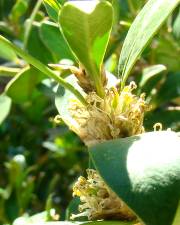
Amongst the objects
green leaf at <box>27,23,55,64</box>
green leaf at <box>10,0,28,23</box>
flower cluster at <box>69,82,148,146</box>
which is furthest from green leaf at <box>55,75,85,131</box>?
green leaf at <box>10,0,28,23</box>

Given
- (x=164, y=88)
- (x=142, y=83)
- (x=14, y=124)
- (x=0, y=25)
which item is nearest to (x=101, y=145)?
(x=142, y=83)

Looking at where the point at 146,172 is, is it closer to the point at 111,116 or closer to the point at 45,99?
the point at 111,116

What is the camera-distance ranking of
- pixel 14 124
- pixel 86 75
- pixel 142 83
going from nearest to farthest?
pixel 86 75 < pixel 142 83 < pixel 14 124

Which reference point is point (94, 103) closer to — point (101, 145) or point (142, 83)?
point (101, 145)

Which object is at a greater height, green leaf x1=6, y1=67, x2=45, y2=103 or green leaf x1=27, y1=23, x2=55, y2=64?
green leaf x1=27, y1=23, x2=55, y2=64

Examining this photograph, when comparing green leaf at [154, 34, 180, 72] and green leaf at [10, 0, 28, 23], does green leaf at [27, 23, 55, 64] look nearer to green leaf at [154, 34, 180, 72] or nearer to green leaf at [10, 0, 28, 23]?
green leaf at [10, 0, 28, 23]

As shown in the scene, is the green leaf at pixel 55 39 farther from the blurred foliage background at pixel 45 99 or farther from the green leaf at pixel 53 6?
the green leaf at pixel 53 6

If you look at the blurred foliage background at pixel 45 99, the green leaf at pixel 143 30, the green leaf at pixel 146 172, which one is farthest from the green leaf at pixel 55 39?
the green leaf at pixel 146 172
